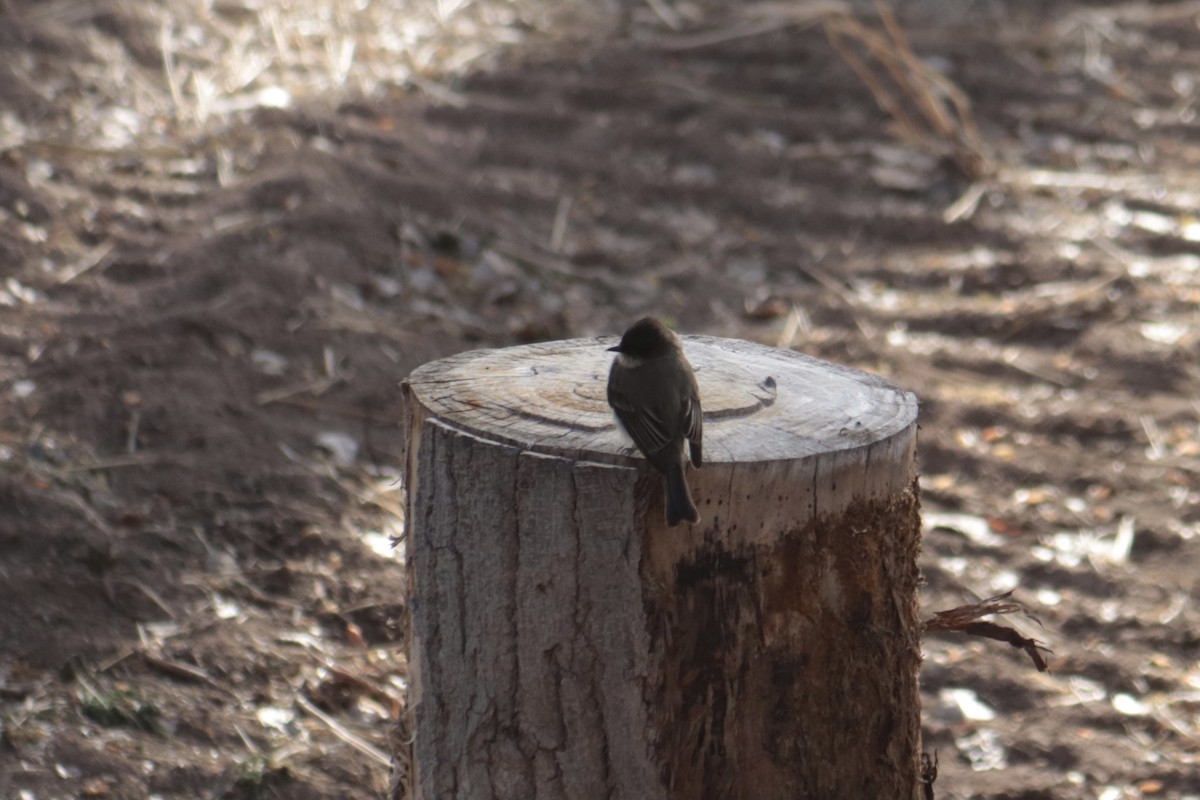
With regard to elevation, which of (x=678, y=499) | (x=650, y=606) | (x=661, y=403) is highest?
(x=661, y=403)

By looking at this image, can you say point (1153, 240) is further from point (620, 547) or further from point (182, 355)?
point (620, 547)

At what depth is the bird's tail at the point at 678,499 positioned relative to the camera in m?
2.31

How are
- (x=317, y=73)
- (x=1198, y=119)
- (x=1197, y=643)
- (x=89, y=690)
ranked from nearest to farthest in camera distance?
1. (x=89, y=690)
2. (x=1197, y=643)
3. (x=317, y=73)
4. (x=1198, y=119)

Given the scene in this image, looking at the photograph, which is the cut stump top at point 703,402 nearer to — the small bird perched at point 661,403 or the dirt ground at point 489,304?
the small bird perched at point 661,403

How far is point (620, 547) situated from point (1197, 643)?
2.68 m

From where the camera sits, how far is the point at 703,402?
269cm

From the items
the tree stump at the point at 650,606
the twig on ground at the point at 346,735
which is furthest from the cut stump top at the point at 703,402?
the twig on ground at the point at 346,735

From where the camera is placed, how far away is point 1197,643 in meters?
4.40

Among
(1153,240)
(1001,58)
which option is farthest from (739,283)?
(1001,58)

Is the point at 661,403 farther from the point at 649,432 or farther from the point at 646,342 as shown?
the point at 646,342

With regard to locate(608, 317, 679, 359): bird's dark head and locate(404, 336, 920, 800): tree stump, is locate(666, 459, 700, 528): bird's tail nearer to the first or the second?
locate(404, 336, 920, 800): tree stump

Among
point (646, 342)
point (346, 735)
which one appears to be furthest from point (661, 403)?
point (346, 735)

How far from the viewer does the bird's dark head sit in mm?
2645

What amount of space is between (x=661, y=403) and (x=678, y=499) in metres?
0.16
